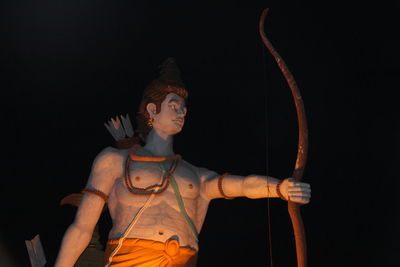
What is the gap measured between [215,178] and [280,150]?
1255 millimetres

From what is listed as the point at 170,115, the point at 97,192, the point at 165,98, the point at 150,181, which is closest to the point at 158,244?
the point at 150,181

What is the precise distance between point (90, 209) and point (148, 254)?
1.69ft

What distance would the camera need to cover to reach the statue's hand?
393 centimetres

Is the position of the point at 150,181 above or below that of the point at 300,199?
above

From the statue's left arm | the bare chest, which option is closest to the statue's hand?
the statue's left arm

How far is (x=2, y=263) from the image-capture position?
5570mm

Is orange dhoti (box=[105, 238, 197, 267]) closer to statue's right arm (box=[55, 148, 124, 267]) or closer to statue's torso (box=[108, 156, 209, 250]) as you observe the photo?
statue's torso (box=[108, 156, 209, 250])

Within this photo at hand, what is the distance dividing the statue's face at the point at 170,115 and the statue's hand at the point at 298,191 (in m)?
1.00

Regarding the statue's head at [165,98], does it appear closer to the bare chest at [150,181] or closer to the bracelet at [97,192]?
the bare chest at [150,181]

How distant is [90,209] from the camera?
4.30 metres

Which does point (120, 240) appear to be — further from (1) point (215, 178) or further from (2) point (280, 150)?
(2) point (280, 150)

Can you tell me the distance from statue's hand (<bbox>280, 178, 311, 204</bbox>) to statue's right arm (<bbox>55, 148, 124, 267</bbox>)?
1196 mm

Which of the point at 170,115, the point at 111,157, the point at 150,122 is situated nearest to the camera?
the point at 111,157

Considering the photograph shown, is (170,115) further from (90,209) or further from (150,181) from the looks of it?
(90,209)
